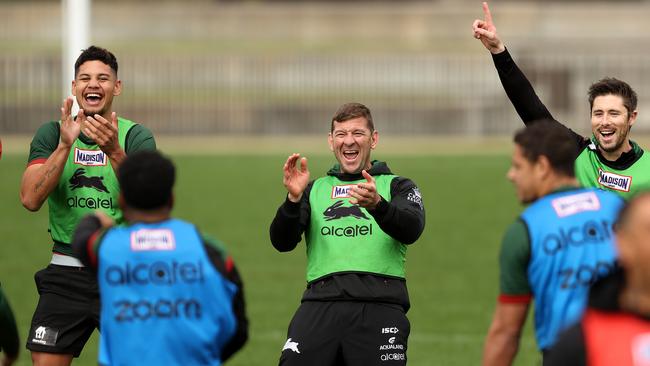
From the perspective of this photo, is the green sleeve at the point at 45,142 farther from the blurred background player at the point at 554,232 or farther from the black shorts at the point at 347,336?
the blurred background player at the point at 554,232

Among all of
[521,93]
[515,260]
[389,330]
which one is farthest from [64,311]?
[515,260]

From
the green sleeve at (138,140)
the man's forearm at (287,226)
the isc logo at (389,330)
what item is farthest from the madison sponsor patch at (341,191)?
the green sleeve at (138,140)

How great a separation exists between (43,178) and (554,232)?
3.23m

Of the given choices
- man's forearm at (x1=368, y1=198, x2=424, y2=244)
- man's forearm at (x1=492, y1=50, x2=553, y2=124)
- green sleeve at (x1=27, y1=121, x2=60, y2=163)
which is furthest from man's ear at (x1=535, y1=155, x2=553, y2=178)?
green sleeve at (x1=27, y1=121, x2=60, y2=163)

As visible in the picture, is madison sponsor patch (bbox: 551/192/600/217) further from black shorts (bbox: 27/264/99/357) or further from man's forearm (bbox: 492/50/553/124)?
black shorts (bbox: 27/264/99/357)

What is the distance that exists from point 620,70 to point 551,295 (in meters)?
29.0

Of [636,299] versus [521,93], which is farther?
[521,93]

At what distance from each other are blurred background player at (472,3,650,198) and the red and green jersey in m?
2.22

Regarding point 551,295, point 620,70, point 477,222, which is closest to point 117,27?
point 620,70

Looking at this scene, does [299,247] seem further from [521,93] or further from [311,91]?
[311,91]

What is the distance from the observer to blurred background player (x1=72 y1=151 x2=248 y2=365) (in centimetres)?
543

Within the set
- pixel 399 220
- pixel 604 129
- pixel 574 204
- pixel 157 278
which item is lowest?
pixel 157 278

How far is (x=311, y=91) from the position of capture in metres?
34.5

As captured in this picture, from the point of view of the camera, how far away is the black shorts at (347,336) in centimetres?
715
